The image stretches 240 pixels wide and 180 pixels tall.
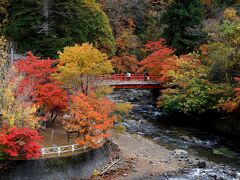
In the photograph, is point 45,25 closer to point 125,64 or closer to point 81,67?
point 81,67

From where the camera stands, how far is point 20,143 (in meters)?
24.7

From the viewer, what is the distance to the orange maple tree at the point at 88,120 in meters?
28.3

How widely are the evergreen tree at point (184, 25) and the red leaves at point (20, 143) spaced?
3515 cm

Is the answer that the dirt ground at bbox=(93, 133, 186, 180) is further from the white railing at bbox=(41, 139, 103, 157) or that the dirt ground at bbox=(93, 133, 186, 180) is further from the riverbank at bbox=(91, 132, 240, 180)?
the white railing at bbox=(41, 139, 103, 157)

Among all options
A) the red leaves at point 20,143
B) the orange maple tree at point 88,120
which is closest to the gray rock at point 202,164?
the orange maple tree at point 88,120

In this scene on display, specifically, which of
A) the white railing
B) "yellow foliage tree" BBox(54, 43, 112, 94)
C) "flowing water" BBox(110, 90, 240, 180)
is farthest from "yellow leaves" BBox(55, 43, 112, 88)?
"flowing water" BBox(110, 90, 240, 180)

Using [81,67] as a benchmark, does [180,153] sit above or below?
below

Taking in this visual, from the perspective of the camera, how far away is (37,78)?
1268 inches

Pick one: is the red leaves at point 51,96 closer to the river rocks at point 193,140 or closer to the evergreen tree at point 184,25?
the river rocks at point 193,140

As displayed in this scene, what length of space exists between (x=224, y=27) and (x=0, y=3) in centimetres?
2572

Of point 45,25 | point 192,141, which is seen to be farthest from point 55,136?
point 45,25

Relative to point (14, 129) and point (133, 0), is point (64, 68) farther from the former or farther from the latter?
point (133, 0)

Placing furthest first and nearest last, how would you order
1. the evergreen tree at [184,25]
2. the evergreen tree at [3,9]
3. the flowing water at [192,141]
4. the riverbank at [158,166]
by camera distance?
the evergreen tree at [184,25]
the evergreen tree at [3,9]
the flowing water at [192,141]
the riverbank at [158,166]

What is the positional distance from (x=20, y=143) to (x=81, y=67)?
9.76m
